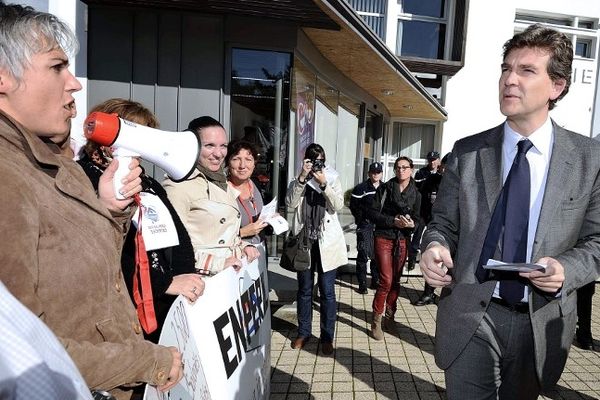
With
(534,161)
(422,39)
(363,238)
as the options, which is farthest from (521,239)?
(422,39)

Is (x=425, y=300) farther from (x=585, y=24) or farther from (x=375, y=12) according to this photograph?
(x=585, y=24)

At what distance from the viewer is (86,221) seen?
1272 millimetres

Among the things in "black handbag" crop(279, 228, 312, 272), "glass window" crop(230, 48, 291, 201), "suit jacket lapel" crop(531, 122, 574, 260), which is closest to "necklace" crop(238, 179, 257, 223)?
"black handbag" crop(279, 228, 312, 272)

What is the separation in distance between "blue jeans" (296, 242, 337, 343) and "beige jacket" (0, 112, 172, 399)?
295 centimetres

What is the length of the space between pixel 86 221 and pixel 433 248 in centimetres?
135

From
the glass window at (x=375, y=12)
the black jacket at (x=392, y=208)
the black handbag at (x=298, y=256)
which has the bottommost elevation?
the black handbag at (x=298, y=256)

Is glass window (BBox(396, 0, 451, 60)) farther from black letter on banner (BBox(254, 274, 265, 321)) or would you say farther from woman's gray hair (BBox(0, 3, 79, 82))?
woman's gray hair (BBox(0, 3, 79, 82))

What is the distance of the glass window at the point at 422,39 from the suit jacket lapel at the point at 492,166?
1209 cm

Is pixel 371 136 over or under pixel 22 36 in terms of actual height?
over

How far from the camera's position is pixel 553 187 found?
1.81m

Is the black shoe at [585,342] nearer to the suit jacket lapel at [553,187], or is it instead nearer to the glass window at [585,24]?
the suit jacket lapel at [553,187]

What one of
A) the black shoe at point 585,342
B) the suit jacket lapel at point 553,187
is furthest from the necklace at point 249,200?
the black shoe at point 585,342

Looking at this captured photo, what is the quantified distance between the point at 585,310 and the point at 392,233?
6.97ft

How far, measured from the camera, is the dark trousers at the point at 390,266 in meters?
4.84
